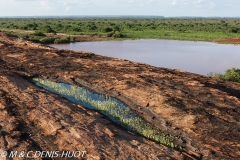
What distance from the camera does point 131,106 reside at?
1246cm

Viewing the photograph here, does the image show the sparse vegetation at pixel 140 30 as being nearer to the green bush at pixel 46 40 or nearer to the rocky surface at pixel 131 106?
the green bush at pixel 46 40

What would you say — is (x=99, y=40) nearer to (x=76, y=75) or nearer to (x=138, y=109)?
(x=76, y=75)

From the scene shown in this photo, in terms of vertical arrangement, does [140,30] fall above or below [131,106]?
below

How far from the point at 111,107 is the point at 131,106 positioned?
0.93m

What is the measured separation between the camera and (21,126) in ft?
29.8

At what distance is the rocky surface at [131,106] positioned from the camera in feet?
Result: 26.9

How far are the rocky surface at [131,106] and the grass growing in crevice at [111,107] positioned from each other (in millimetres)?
406

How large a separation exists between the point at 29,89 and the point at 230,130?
8603 millimetres

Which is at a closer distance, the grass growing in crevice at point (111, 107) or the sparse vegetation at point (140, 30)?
the grass growing in crevice at point (111, 107)

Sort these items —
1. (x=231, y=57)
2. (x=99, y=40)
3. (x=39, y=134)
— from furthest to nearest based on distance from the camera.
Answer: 1. (x=99, y=40)
2. (x=231, y=57)
3. (x=39, y=134)

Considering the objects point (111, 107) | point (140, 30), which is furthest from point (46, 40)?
point (111, 107)

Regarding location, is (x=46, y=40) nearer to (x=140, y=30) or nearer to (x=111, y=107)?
(x=140, y=30)

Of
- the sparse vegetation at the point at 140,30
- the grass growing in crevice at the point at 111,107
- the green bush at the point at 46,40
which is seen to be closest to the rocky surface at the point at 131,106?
the grass growing in crevice at the point at 111,107

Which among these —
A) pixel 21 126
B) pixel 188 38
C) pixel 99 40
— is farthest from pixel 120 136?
pixel 188 38
